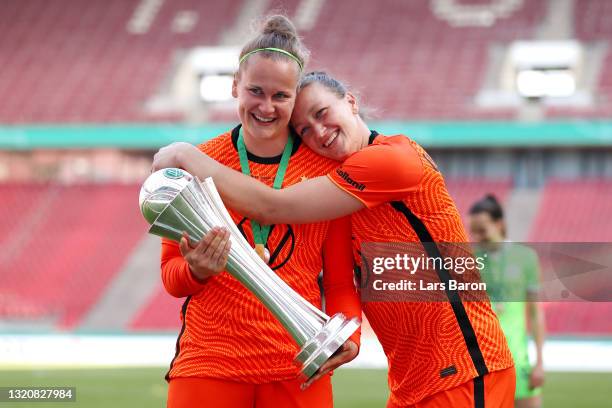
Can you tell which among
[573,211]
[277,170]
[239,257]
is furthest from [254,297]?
[573,211]

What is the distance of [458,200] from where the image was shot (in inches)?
818

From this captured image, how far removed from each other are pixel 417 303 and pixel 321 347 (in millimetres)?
497

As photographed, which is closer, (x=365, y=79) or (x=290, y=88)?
(x=290, y=88)

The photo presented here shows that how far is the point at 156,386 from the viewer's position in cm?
1080

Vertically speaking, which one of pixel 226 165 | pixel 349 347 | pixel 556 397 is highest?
pixel 556 397

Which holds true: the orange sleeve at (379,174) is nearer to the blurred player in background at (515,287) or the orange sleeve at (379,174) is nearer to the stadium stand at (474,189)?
the blurred player in background at (515,287)

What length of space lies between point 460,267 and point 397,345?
34 cm

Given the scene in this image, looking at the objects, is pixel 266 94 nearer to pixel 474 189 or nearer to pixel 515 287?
pixel 515 287

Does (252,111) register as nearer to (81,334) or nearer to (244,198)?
(244,198)

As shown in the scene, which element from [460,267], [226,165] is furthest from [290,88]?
[460,267]

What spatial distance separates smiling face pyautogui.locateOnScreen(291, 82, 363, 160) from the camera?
3264 millimetres

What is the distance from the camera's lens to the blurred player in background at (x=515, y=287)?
565cm

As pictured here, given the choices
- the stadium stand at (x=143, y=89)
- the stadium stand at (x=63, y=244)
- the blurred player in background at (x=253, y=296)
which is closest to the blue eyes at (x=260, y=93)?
the blurred player in background at (x=253, y=296)

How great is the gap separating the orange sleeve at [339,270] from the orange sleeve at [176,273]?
1.51ft
